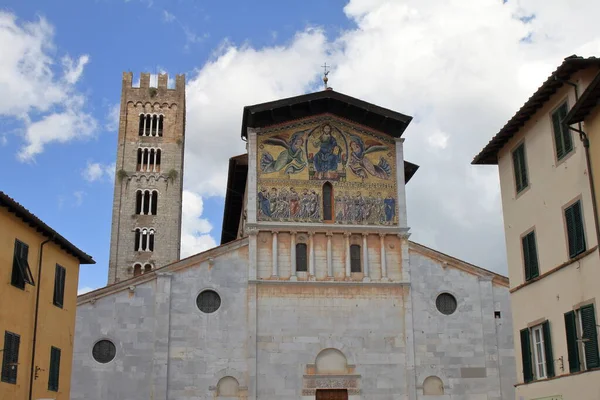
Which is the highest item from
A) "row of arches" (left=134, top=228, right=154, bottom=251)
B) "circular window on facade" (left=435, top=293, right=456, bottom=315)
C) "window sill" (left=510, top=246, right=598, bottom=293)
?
"row of arches" (left=134, top=228, right=154, bottom=251)

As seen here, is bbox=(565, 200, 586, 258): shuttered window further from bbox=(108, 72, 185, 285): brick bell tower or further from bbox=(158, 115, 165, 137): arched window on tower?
bbox=(158, 115, 165, 137): arched window on tower

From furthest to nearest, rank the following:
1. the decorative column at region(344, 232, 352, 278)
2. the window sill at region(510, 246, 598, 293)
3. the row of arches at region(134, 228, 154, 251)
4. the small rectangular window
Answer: the row of arches at region(134, 228, 154, 251), the decorative column at region(344, 232, 352, 278), the window sill at region(510, 246, 598, 293), the small rectangular window

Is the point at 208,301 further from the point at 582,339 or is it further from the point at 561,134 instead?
the point at 582,339

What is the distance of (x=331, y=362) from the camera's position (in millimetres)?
29141

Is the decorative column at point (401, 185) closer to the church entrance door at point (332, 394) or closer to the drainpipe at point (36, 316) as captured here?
the church entrance door at point (332, 394)

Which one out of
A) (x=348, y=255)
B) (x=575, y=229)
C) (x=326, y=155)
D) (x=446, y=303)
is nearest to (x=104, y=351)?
(x=348, y=255)

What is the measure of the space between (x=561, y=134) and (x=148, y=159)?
2102 inches

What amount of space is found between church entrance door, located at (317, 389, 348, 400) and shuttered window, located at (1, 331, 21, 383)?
13312 millimetres

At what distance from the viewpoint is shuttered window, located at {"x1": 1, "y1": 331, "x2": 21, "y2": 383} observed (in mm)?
18047

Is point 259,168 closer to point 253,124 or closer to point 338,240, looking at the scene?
point 253,124

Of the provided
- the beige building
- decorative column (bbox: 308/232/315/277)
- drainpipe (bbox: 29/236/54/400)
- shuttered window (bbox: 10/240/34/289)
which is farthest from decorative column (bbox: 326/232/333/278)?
shuttered window (bbox: 10/240/34/289)

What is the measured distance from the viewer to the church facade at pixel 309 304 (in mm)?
28172

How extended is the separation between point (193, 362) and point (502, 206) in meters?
13.9

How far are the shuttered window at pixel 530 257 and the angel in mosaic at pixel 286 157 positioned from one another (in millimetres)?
13841
